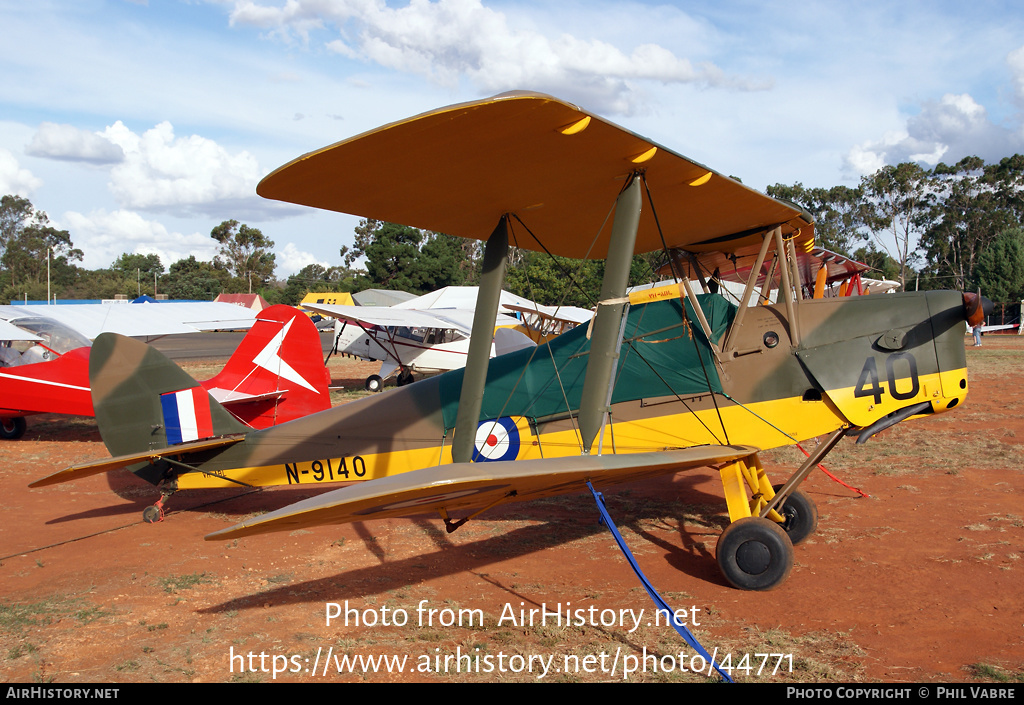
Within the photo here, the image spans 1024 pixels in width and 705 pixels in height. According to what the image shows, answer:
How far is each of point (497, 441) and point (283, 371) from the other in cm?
440

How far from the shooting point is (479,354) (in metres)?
4.38

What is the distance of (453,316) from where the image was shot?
19.2 meters

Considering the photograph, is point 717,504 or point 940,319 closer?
point 940,319

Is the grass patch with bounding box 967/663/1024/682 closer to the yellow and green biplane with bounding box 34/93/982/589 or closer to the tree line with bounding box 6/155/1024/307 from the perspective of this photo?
the yellow and green biplane with bounding box 34/93/982/589

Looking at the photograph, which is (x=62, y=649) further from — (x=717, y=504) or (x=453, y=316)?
(x=453, y=316)

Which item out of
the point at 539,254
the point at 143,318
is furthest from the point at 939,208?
the point at 143,318

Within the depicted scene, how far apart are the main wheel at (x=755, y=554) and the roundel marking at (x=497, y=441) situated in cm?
167

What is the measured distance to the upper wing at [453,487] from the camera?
8.63 ft

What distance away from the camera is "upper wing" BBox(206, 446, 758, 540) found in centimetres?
263

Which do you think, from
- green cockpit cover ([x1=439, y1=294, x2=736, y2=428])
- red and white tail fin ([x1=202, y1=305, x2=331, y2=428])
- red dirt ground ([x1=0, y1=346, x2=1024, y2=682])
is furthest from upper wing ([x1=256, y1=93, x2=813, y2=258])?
red and white tail fin ([x1=202, y1=305, x2=331, y2=428])

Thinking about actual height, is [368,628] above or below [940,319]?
→ below

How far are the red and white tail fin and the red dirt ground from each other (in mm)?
1167
